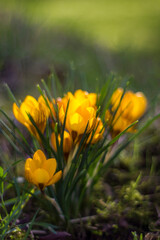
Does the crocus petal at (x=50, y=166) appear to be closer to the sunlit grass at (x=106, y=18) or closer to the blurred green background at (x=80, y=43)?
the blurred green background at (x=80, y=43)

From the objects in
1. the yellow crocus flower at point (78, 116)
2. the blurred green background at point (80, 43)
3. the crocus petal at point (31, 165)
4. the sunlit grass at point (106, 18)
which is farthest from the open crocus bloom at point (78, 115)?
the sunlit grass at point (106, 18)

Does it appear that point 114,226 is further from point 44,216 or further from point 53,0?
point 53,0

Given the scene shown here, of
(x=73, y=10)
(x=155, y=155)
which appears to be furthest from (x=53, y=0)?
(x=155, y=155)

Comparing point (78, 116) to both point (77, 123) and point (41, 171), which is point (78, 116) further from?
point (41, 171)

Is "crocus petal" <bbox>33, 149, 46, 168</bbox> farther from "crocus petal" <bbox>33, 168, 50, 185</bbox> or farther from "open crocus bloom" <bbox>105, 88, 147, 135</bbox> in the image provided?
"open crocus bloom" <bbox>105, 88, 147, 135</bbox>

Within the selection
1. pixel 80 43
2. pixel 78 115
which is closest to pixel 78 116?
pixel 78 115

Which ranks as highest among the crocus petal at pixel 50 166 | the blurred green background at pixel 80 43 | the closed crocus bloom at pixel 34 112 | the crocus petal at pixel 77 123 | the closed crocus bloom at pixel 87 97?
the blurred green background at pixel 80 43
